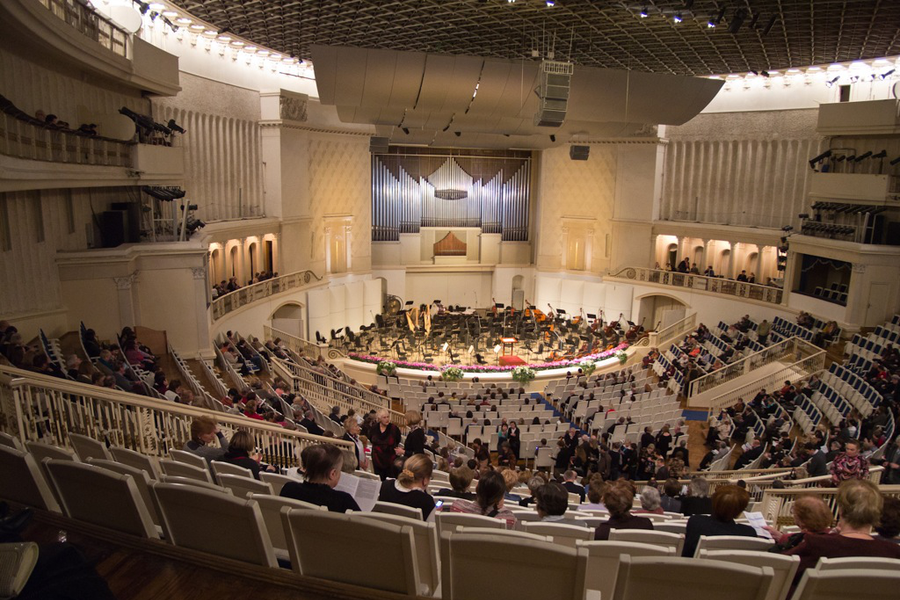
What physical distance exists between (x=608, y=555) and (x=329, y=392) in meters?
13.8

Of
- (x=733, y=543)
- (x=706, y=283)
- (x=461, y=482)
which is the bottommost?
(x=706, y=283)

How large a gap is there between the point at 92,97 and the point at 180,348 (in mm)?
6062

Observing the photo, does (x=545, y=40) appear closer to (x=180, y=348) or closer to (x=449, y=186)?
(x=449, y=186)

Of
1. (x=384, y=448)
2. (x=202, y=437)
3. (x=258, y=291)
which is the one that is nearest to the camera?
(x=202, y=437)

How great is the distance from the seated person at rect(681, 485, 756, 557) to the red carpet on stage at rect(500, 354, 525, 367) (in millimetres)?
17865

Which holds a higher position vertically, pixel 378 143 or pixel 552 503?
pixel 378 143

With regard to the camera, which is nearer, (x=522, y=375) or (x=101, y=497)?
(x=101, y=497)

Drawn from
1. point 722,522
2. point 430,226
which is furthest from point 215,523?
point 430,226

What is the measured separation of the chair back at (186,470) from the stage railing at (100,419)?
63.0 inches

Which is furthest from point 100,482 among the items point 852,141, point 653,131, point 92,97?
point 653,131

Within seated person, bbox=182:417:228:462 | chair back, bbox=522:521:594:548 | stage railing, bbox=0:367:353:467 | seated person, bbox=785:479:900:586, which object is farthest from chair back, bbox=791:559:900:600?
stage railing, bbox=0:367:353:467

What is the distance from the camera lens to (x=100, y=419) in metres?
6.37

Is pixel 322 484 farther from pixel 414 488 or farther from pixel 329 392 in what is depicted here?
pixel 329 392

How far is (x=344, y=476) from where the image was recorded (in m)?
5.07
